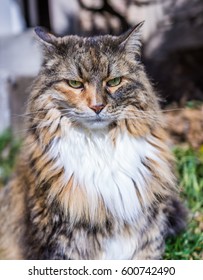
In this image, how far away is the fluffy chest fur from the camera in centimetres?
267

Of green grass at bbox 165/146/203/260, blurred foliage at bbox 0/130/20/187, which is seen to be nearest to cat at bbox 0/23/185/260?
green grass at bbox 165/146/203/260

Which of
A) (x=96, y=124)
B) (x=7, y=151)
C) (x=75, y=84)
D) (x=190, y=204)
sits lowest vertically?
(x=190, y=204)

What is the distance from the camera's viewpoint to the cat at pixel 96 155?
2.59 m

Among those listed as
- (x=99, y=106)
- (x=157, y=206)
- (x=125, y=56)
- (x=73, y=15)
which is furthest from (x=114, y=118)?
(x=73, y=15)

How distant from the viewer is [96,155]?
2.68 m

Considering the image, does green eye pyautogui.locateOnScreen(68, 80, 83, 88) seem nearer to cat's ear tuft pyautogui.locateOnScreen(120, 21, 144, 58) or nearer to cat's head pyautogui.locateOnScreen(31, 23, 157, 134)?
cat's head pyautogui.locateOnScreen(31, 23, 157, 134)

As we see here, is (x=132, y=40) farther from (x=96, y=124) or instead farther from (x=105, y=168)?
(x=105, y=168)

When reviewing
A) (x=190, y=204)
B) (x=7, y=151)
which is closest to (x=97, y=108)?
(x=190, y=204)

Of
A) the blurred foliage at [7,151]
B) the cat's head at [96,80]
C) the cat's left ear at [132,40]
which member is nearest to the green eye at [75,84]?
the cat's head at [96,80]

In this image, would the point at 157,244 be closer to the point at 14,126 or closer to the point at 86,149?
the point at 86,149

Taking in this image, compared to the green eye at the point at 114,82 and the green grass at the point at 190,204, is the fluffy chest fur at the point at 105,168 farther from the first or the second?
the green grass at the point at 190,204

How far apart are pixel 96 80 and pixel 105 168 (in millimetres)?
446

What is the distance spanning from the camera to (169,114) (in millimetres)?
4391
